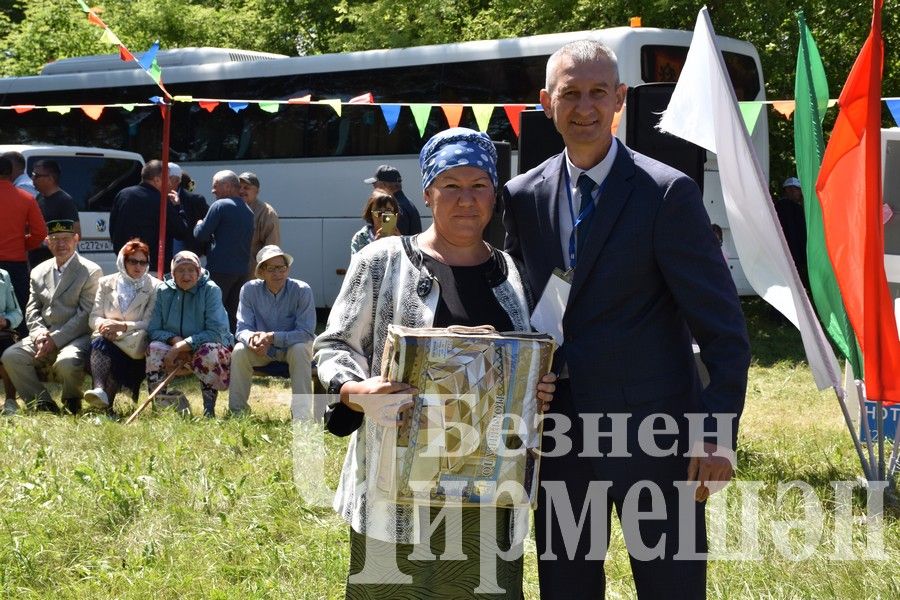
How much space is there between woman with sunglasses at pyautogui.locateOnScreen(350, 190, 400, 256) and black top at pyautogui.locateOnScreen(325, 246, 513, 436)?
19.7 ft

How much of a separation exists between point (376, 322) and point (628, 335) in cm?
66

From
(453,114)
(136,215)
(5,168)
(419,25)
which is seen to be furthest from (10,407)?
(419,25)

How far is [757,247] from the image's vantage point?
5441 mm

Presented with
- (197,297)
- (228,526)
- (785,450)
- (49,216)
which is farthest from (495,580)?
(49,216)

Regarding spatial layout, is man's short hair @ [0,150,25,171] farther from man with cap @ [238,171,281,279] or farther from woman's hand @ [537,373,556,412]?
woman's hand @ [537,373,556,412]

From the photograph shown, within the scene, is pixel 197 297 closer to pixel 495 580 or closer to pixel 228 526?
pixel 228 526

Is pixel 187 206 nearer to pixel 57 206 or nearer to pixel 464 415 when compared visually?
pixel 57 206

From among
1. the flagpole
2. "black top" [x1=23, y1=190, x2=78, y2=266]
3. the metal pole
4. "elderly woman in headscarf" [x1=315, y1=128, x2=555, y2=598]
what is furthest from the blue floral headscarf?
"black top" [x1=23, y1=190, x2=78, y2=266]

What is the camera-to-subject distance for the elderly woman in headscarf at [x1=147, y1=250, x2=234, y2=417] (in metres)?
8.50

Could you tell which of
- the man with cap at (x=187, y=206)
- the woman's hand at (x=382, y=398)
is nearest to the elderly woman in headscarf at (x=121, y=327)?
the man with cap at (x=187, y=206)

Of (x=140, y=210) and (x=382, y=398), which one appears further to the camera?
(x=140, y=210)

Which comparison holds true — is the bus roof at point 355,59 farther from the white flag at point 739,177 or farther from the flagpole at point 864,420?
the white flag at point 739,177

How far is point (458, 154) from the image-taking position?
295 centimetres

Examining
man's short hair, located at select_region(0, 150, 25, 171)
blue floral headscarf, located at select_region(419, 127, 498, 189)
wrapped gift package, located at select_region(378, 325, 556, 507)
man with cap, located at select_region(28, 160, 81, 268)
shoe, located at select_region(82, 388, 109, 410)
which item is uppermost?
man's short hair, located at select_region(0, 150, 25, 171)
